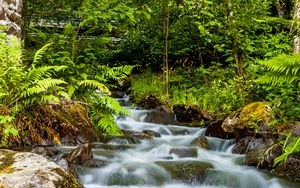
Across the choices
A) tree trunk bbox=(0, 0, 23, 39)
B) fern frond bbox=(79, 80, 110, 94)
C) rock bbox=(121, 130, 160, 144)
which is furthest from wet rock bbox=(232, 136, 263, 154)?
tree trunk bbox=(0, 0, 23, 39)

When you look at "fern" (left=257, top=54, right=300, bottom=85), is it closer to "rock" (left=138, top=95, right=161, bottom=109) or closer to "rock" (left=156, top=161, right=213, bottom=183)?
"rock" (left=156, top=161, right=213, bottom=183)

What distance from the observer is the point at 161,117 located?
8.68 meters

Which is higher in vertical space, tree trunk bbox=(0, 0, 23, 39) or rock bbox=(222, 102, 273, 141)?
tree trunk bbox=(0, 0, 23, 39)

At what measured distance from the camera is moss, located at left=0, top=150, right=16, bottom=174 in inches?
128

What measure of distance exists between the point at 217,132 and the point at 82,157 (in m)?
3.09

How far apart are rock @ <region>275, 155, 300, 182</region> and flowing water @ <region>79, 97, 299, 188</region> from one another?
0.18 meters

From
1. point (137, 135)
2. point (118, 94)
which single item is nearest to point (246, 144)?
point (137, 135)

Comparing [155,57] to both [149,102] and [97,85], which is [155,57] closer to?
[149,102]

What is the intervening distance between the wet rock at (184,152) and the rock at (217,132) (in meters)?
0.99

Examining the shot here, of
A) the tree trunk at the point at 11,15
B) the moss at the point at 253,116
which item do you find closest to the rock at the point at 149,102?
the moss at the point at 253,116

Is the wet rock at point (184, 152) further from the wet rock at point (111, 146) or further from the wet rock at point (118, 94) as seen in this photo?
the wet rock at point (118, 94)

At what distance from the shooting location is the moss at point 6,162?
3.26m

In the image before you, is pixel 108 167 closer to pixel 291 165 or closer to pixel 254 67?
pixel 291 165

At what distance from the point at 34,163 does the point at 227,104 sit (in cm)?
558
